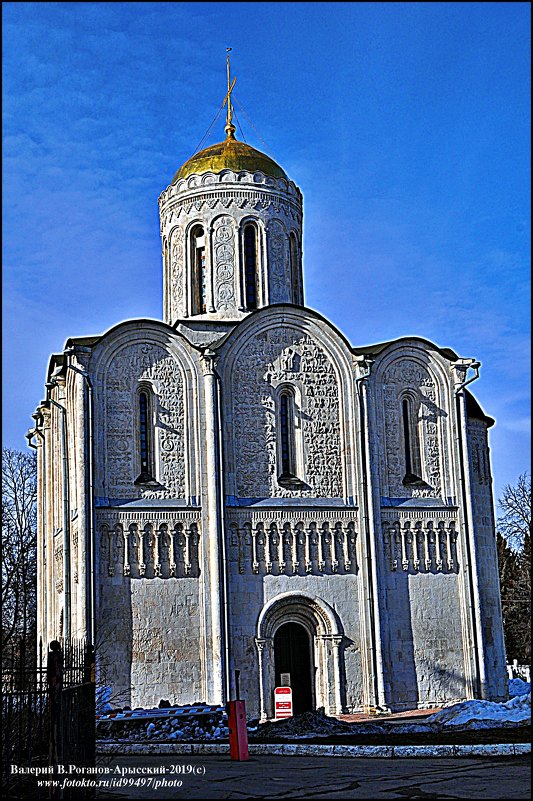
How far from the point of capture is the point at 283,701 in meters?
22.8

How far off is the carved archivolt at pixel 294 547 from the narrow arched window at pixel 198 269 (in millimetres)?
6542

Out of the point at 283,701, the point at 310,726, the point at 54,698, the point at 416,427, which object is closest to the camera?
the point at 54,698

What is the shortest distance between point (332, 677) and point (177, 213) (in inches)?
503

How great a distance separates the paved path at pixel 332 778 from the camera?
36.6 ft

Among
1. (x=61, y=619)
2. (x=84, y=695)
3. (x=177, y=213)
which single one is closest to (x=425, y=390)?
(x=177, y=213)

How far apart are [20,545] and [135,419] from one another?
1576 centimetres

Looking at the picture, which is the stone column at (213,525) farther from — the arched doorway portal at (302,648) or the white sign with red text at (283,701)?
the white sign with red text at (283,701)

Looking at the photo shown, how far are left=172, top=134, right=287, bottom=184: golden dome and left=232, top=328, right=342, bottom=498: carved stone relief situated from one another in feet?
17.5

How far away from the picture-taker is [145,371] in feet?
84.4

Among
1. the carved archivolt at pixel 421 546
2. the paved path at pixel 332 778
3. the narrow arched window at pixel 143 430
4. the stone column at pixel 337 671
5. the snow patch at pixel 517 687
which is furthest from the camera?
the snow patch at pixel 517 687

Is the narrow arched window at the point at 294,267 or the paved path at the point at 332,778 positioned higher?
the narrow arched window at the point at 294,267

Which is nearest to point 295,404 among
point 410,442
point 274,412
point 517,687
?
point 274,412

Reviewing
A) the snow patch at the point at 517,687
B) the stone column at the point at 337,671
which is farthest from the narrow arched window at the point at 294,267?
the snow patch at the point at 517,687

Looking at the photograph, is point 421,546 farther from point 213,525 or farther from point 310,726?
point 310,726
